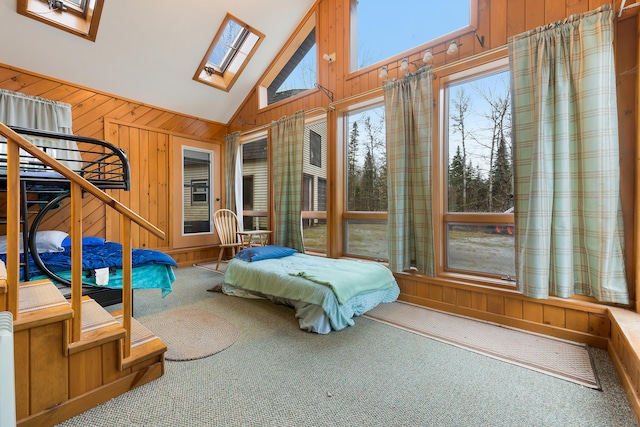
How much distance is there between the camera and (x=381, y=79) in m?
3.10

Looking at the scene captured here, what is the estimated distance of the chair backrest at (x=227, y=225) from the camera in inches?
172

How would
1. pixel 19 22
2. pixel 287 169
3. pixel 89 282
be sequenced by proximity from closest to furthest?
pixel 89 282 < pixel 19 22 < pixel 287 169

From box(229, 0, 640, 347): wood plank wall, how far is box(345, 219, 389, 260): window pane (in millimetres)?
216

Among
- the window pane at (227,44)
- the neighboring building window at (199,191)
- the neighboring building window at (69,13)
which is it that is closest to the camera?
the neighboring building window at (69,13)

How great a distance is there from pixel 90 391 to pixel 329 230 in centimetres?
259

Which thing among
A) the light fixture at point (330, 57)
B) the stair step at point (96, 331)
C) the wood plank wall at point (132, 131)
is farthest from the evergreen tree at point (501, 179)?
the wood plank wall at point (132, 131)

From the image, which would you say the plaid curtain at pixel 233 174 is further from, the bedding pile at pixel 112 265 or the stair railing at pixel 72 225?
the stair railing at pixel 72 225

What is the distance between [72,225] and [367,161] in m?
2.77

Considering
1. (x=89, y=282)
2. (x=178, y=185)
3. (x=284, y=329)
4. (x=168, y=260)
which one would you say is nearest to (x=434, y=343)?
(x=284, y=329)

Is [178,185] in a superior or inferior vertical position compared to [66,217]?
superior

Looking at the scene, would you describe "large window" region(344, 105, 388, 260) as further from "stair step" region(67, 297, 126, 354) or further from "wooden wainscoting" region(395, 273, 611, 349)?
"stair step" region(67, 297, 126, 354)

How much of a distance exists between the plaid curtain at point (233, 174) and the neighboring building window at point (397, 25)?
7.94 ft

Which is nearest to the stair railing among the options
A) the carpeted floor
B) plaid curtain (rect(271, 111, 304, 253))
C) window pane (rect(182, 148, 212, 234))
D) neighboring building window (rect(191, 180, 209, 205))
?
the carpeted floor

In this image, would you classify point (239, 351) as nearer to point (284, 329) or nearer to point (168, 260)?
point (284, 329)
